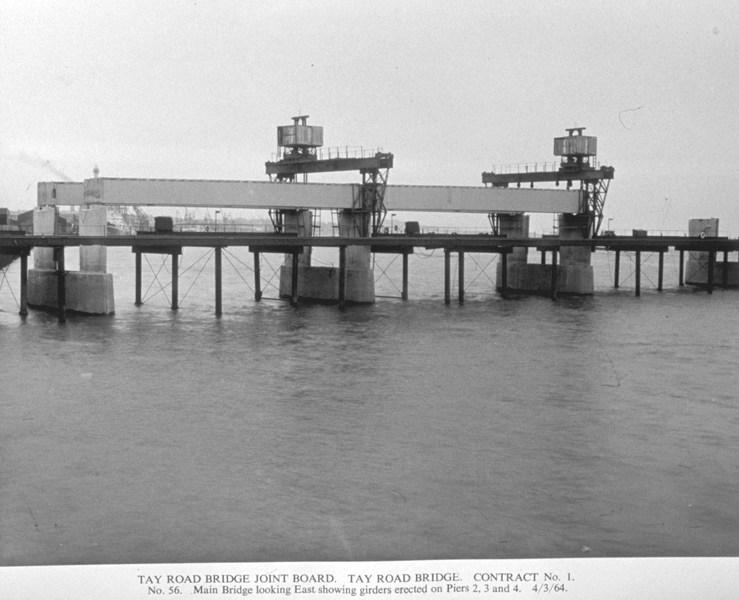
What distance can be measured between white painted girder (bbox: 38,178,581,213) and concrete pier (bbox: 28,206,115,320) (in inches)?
46.9

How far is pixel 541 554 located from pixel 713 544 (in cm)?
351

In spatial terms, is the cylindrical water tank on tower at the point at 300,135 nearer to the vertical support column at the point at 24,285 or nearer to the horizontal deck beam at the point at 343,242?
the horizontal deck beam at the point at 343,242

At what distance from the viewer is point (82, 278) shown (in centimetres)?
6506

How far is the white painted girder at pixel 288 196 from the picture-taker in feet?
222

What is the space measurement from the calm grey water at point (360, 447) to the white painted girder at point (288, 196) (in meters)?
15.9

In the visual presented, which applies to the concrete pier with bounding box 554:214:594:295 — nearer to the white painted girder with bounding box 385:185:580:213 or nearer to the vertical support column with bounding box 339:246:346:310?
the white painted girder with bounding box 385:185:580:213

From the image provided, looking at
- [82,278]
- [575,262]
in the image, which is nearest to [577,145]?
[575,262]

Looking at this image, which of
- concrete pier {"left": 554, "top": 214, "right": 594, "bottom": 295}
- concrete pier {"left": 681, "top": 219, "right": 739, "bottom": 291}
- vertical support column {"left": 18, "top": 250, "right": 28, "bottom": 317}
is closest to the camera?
vertical support column {"left": 18, "top": 250, "right": 28, "bottom": 317}

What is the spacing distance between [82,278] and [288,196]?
17.0 metres

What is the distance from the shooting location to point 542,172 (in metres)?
94.6

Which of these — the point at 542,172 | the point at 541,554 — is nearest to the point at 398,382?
the point at 541,554

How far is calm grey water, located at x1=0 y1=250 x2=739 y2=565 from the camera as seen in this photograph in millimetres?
19953

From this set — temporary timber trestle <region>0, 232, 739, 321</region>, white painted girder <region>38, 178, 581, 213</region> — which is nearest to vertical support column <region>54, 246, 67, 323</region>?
temporary timber trestle <region>0, 232, 739, 321</region>

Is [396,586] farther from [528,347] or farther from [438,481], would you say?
[528,347]
